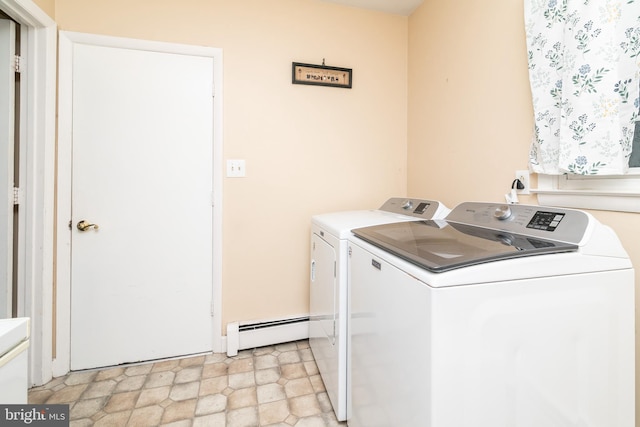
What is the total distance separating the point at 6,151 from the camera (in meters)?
1.53

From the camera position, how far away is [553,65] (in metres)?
1.17

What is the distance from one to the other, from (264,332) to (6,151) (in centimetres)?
185

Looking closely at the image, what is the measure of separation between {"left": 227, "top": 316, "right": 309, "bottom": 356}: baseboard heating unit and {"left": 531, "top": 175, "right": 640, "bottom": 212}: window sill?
5.51 ft

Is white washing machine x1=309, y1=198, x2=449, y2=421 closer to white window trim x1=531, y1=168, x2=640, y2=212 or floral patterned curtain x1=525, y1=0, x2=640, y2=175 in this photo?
white window trim x1=531, y1=168, x2=640, y2=212

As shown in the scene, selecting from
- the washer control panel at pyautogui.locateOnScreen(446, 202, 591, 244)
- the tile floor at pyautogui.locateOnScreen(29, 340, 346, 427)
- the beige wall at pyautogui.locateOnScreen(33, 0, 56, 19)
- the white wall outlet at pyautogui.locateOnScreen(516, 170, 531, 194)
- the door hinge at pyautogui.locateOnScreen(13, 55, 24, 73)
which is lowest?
the tile floor at pyautogui.locateOnScreen(29, 340, 346, 427)

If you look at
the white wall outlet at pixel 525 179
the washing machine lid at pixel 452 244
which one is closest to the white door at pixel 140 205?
the washing machine lid at pixel 452 244

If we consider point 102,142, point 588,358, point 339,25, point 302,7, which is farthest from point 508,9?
point 102,142

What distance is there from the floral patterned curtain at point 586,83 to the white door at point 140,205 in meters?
1.85

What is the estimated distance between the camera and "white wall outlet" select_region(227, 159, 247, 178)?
6.43 feet

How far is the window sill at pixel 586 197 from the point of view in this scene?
39.0 inches

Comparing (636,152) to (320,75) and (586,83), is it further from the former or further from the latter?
(320,75)

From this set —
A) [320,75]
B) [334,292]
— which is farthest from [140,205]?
[320,75]

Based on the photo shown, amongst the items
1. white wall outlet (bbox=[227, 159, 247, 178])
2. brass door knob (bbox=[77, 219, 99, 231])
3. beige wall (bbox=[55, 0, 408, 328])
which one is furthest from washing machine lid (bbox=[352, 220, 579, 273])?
brass door knob (bbox=[77, 219, 99, 231])

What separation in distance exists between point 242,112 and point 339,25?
1021mm
